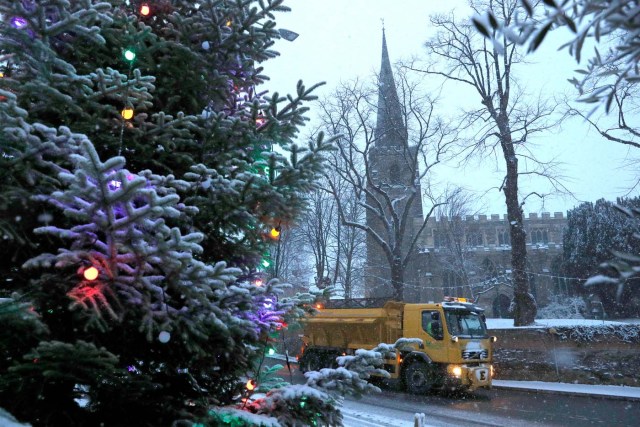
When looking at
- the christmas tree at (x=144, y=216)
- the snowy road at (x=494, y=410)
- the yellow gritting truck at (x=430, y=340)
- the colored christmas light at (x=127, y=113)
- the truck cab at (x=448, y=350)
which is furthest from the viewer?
the yellow gritting truck at (x=430, y=340)

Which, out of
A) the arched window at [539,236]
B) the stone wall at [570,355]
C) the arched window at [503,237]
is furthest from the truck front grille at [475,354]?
the arched window at [539,236]

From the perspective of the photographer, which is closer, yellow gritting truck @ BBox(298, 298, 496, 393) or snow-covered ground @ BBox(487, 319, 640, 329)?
yellow gritting truck @ BBox(298, 298, 496, 393)

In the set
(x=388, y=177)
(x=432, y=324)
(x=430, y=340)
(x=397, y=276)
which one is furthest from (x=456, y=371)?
(x=388, y=177)

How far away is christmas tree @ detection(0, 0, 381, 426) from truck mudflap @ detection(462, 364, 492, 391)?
10924mm

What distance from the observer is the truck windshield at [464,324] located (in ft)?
47.9

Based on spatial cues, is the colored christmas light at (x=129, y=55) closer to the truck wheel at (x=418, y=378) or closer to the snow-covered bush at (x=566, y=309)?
the truck wheel at (x=418, y=378)

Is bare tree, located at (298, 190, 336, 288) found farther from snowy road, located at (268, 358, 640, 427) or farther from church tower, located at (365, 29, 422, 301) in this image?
snowy road, located at (268, 358, 640, 427)

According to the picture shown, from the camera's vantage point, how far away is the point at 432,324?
14820 mm

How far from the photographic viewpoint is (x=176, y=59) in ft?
13.1

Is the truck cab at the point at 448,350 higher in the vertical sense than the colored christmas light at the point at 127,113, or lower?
lower

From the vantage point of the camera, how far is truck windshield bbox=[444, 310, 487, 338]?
47.9ft

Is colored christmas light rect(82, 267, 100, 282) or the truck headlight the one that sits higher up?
colored christmas light rect(82, 267, 100, 282)

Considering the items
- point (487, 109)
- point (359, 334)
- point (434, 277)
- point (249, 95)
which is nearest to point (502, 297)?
point (434, 277)

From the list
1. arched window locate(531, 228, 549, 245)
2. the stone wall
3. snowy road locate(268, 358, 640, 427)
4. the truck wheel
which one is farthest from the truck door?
arched window locate(531, 228, 549, 245)
